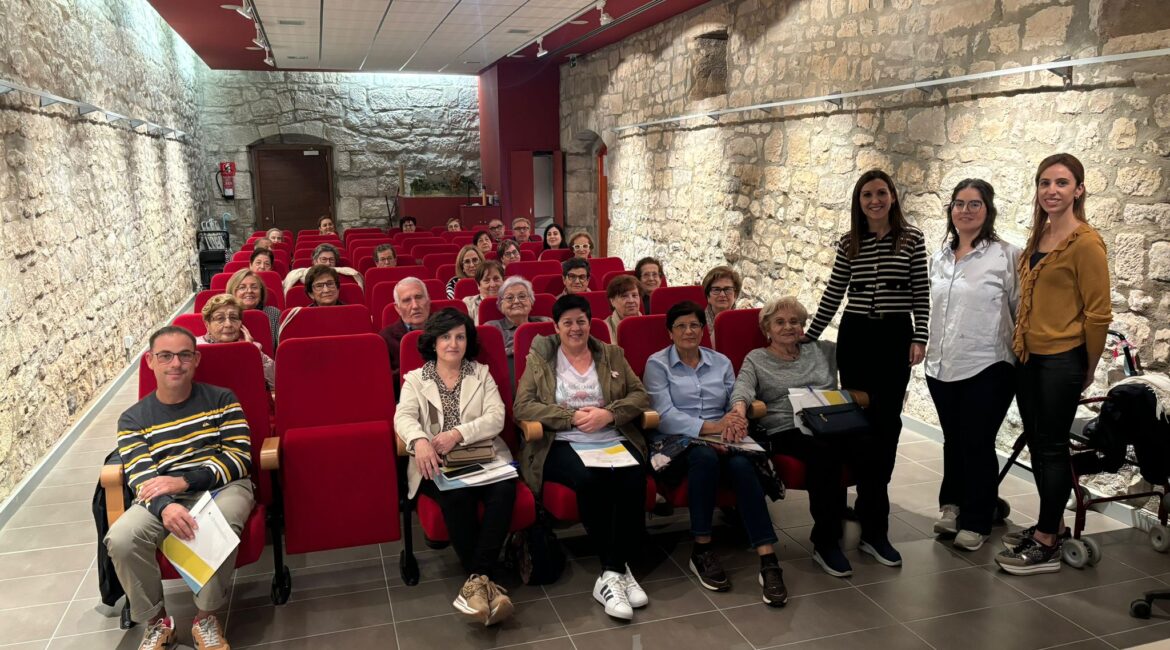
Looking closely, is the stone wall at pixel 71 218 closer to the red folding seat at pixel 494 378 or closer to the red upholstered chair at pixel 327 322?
the red upholstered chair at pixel 327 322

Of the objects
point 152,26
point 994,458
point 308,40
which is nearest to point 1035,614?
point 994,458

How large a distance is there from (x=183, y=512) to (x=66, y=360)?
3.03 m

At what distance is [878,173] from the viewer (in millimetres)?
3379

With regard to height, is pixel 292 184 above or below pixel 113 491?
above

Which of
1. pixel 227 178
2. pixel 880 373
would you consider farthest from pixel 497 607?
pixel 227 178

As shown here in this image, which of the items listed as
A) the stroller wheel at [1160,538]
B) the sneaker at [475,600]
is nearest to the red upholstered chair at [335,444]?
the sneaker at [475,600]

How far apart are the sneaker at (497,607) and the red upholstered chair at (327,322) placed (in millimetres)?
1711

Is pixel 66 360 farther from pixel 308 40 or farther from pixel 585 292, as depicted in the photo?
pixel 308 40

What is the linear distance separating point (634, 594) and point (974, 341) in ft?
5.51

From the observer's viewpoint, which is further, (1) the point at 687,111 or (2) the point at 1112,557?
(1) the point at 687,111

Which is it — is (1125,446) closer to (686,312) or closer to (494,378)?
(686,312)

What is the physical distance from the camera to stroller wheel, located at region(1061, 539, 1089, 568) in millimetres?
3229

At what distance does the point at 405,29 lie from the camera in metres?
8.95

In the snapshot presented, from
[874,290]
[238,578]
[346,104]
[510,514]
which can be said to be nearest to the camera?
[510,514]
